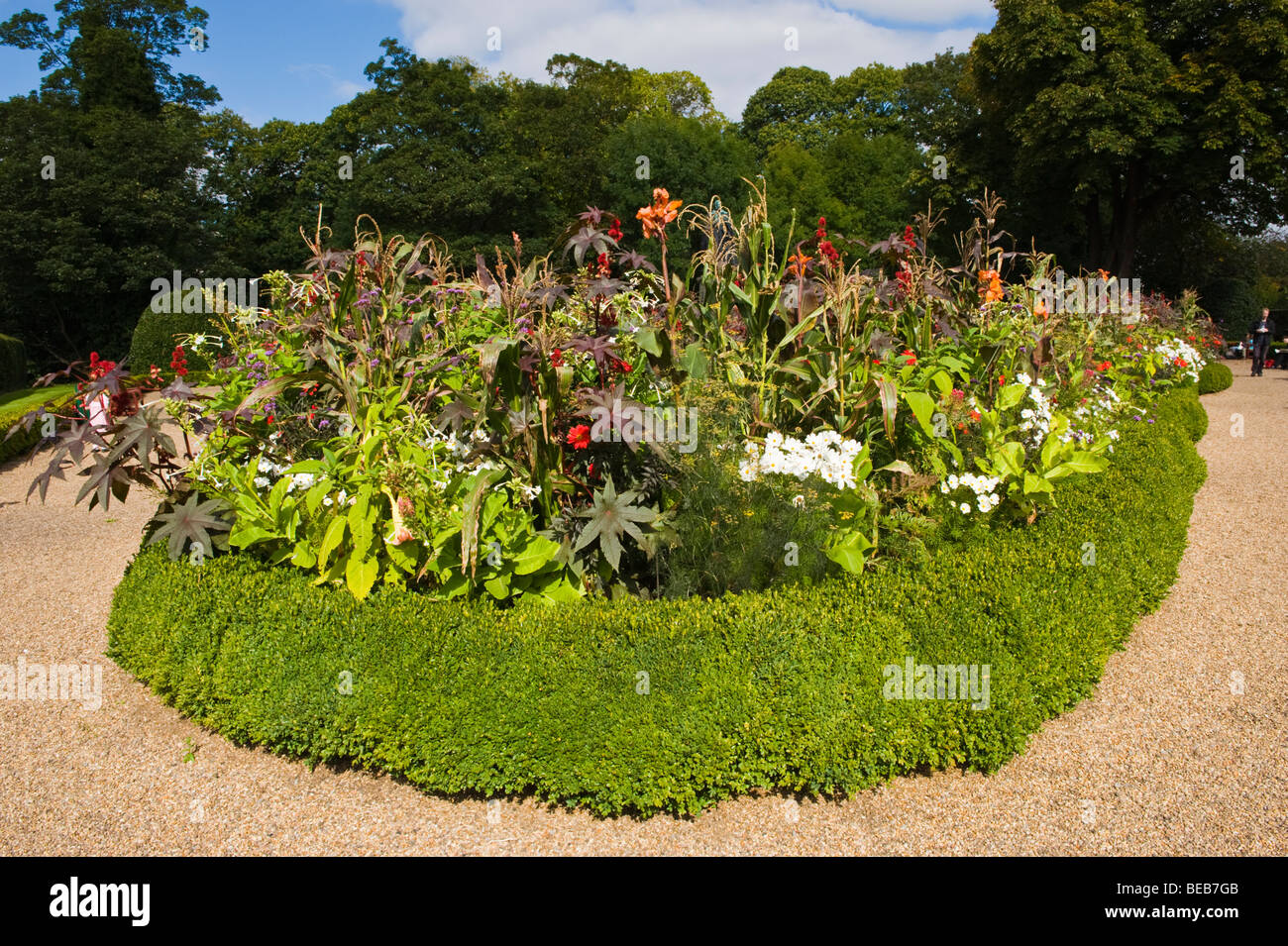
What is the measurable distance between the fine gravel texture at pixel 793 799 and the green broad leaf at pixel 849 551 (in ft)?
2.67

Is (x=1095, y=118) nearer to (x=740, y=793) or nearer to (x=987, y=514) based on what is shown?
(x=987, y=514)

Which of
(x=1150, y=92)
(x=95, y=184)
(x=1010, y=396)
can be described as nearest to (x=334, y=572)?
(x=1010, y=396)

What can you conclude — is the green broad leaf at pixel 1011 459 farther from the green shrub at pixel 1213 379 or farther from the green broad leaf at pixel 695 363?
the green shrub at pixel 1213 379

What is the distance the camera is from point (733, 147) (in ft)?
88.7

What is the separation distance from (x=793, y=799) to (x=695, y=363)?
1817mm

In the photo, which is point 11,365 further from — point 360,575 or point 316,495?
point 360,575

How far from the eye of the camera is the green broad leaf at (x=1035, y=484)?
3.90m

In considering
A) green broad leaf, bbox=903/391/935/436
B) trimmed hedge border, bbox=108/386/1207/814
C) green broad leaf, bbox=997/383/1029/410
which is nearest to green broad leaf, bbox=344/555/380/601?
trimmed hedge border, bbox=108/386/1207/814

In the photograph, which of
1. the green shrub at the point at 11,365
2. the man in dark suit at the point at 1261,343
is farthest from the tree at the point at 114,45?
the man in dark suit at the point at 1261,343

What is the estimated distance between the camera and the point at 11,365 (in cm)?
1405

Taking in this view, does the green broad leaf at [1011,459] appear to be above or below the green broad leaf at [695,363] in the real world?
below
